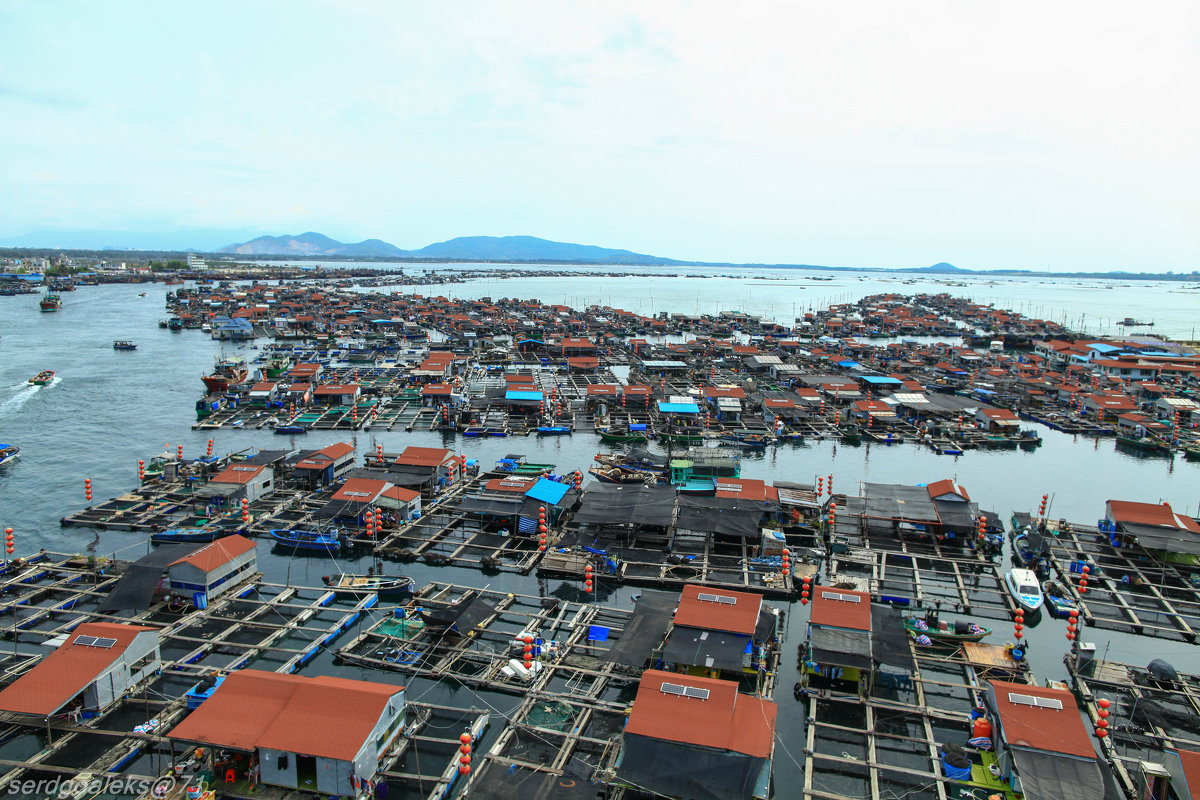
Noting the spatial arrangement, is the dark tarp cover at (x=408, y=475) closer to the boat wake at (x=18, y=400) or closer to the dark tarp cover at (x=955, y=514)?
the dark tarp cover at (x=955, y=514)

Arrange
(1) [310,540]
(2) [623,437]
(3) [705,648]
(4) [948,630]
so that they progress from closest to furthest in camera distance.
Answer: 1. (3) [705,648]
2. (4) [948,630]
3. (1) [310,540]
4. (2) [623,437]

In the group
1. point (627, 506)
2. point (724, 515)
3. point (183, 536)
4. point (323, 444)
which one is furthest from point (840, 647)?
point (323, 444)

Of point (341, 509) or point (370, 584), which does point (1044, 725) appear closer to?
point (370, 584)

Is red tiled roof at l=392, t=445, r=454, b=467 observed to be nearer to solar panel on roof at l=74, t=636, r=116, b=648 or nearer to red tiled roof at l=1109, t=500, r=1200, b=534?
solar panel on roof at l=74, t=636, r=116, b=648

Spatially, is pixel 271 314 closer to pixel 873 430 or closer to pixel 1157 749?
pixel 873 430

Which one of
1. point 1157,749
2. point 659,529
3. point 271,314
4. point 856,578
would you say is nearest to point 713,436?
point 659,529

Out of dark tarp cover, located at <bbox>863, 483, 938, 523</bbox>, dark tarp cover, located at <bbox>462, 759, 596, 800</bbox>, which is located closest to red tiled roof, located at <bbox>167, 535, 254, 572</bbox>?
dark tarp cover, located at <bbox>462, 759, 596, 800</bbox>
